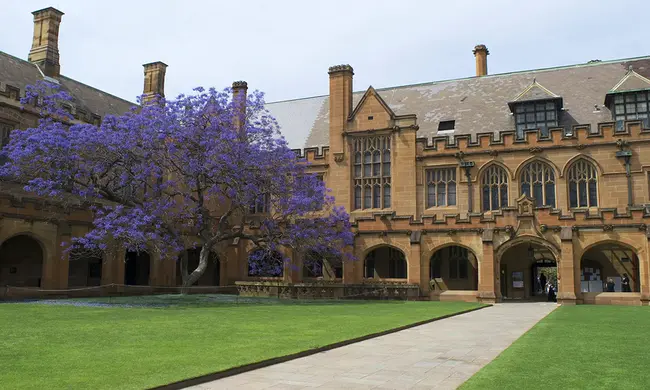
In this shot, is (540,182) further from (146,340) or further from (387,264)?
(146,340)

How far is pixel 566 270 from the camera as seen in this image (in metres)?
28.4

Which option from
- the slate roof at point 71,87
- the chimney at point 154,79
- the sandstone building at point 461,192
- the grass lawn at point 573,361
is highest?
the chimney at point 154,79

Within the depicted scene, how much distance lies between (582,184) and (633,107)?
18.1 feet

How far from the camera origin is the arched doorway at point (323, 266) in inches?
1380

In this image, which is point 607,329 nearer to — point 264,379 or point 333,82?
point 264,379

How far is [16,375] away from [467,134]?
3119 centimetres

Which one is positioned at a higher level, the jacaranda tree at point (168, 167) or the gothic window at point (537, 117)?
the gothic window at point (537, 117)

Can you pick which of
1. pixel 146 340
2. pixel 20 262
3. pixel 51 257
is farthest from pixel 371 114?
pixel 146 340

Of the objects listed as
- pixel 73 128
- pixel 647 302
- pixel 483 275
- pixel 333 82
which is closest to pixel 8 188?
pixel 73 128

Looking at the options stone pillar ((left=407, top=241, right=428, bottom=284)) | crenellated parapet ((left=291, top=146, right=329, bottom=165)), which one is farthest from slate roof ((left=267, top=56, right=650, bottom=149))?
stone pillar ((left=407, top=241, right=428, bottom=284))

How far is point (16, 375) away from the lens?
7.60 meters

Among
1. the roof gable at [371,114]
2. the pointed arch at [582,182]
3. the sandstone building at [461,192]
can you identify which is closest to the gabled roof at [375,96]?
the roof gable at [371,114]

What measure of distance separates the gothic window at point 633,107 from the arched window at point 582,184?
3.01 metres

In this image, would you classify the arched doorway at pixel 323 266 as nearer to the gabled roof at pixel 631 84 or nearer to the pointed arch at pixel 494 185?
the pointed arch at pixel 494 185
